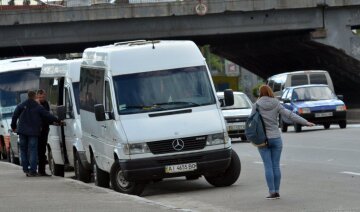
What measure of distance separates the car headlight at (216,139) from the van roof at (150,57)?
5.39 feet

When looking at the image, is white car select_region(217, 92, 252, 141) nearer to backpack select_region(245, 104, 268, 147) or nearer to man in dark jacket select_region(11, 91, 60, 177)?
man in dark jacket select_region(11, 91, 60, 177)

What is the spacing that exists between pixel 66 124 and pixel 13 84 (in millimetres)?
9738

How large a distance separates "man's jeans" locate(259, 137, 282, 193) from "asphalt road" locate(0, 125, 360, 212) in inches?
10.0

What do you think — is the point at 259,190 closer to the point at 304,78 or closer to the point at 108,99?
the point at 108,99

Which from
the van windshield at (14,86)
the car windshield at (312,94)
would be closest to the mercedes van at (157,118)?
the van windshield at (14,86)

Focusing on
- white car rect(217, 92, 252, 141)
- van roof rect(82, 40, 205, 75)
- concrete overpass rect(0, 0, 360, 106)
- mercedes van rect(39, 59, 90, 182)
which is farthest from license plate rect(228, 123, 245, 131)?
concrete overpass rect(0, 0, 360, 106)

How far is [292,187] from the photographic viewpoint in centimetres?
1706

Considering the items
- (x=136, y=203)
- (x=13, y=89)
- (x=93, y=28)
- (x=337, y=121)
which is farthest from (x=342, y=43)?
(x=136, y=203)

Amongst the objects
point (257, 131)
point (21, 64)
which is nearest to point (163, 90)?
point (257, 131)

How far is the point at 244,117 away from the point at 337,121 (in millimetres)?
4216

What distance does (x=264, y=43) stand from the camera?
63.2 meters

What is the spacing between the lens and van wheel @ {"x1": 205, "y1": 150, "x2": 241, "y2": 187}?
1786 cm

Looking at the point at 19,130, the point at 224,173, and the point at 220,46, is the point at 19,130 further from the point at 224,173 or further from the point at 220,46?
the point at 220,46

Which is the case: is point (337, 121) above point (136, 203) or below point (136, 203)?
below
